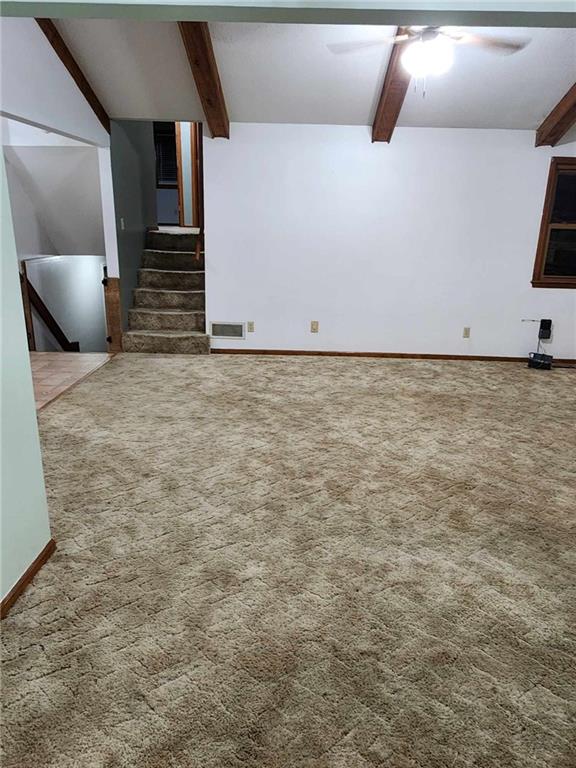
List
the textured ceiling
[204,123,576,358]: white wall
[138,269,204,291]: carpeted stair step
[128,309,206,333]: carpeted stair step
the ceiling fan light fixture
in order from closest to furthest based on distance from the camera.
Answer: the ceiling fan light fixture < the textured ceiling < [204,123,576,358]: white wall < [128,309,206,333]: carpeted stair step < [138,269,204,291]: carpeted stair step

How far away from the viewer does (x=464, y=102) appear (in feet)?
15.2

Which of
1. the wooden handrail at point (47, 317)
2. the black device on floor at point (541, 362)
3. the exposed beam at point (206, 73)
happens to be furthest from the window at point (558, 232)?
the wooden handrail at point (47, 317)

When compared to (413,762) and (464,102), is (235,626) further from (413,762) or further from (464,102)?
(464,102)

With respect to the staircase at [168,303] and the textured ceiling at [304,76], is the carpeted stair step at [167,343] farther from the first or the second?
the textured ceiling at [304,76]

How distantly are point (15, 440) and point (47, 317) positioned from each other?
483 centimetres

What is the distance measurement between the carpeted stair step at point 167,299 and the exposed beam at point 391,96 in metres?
2.52

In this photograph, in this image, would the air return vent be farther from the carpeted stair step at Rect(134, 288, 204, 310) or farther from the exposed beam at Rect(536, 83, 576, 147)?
the exposed beam at Rect(536, 83, 576, 147)

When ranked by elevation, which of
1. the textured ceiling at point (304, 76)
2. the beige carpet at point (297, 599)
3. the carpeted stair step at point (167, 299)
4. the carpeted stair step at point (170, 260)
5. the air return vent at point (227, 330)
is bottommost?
the beige carpet at point (297, 599)

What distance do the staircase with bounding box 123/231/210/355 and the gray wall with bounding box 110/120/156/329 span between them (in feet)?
0.44

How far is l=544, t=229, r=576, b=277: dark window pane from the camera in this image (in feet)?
17.6

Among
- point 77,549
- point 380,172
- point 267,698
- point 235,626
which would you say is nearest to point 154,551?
point 77,549

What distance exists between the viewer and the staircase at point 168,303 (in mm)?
5570

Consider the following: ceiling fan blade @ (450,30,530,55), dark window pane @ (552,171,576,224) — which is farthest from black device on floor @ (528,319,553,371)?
ceiling fan blade @ (450,30,530,55)

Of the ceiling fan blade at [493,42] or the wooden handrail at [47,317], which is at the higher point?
the ceiling fan blade at [493,42]
